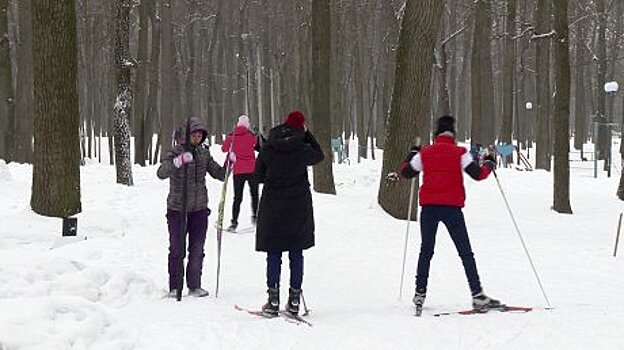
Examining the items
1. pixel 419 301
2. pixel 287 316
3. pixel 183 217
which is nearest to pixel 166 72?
pixel 183 217

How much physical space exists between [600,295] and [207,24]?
131ft

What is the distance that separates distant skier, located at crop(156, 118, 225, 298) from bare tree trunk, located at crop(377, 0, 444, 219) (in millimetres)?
6268

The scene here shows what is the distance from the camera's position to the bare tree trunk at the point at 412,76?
12828 mm

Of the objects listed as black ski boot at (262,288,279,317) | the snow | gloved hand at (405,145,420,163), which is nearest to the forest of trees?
the snow

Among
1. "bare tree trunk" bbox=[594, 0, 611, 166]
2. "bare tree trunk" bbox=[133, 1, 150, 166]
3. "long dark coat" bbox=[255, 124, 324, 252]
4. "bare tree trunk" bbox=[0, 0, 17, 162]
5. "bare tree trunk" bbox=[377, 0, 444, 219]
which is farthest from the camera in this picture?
"bare tree trunk" bbox=[594, 0, 611, 166]

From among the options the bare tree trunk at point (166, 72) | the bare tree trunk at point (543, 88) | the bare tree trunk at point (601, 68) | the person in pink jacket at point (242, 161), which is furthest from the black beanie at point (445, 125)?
the bare tree trunk at point (601, 68)

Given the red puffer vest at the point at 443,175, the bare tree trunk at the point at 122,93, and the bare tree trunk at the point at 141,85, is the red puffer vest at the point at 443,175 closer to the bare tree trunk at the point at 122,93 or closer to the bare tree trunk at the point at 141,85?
the bare tree trunk at the point at 122,93

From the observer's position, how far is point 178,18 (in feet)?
130

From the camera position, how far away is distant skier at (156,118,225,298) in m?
7.30

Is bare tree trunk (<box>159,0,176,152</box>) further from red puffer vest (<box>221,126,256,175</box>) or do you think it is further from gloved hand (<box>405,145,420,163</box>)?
gloved hand (<box>405,145,420,163</box>)

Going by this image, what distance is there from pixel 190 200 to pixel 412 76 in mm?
6724

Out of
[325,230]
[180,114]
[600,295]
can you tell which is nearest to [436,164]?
[600,295]

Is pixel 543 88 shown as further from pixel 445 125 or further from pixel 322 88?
pixel 445 125

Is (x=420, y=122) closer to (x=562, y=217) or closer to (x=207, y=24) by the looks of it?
(x=562, y=217)
